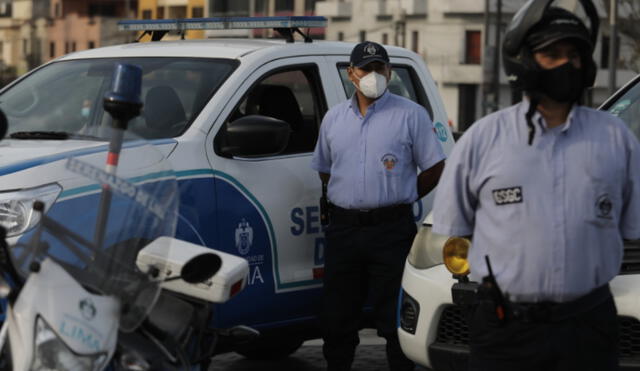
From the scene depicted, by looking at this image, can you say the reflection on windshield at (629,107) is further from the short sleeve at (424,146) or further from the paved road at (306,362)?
the paved road at (306,362)

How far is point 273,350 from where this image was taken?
7957mm

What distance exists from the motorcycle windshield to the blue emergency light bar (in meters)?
3.71

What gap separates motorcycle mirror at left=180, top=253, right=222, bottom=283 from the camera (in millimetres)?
3734

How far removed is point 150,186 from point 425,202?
4155mm

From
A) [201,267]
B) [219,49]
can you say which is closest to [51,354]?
[201,267]

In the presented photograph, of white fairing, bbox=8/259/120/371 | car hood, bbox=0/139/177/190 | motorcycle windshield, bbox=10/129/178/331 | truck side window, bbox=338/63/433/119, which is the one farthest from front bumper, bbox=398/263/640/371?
white fairing, bbox=8/259/120/371

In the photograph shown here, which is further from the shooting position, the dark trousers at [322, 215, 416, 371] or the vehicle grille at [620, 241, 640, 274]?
Result: the dark trousers at [322, 215, 416, 371]

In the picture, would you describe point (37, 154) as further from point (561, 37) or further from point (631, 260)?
point (561, 37)

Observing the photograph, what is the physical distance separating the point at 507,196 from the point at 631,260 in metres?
1.85

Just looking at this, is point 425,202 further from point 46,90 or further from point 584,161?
point 584,161

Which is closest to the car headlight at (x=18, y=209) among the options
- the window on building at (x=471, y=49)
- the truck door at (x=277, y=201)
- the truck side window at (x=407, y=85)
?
the truck door at (x=277, y=201)

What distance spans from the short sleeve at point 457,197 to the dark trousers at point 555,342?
25 cm

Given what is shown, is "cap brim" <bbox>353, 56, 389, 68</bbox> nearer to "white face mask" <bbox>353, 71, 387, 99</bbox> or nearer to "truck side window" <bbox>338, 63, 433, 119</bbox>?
"white face mask" <bbox>353, 71, 387, 99</bbox>

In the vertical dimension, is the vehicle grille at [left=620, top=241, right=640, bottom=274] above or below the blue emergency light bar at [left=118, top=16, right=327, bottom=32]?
below
